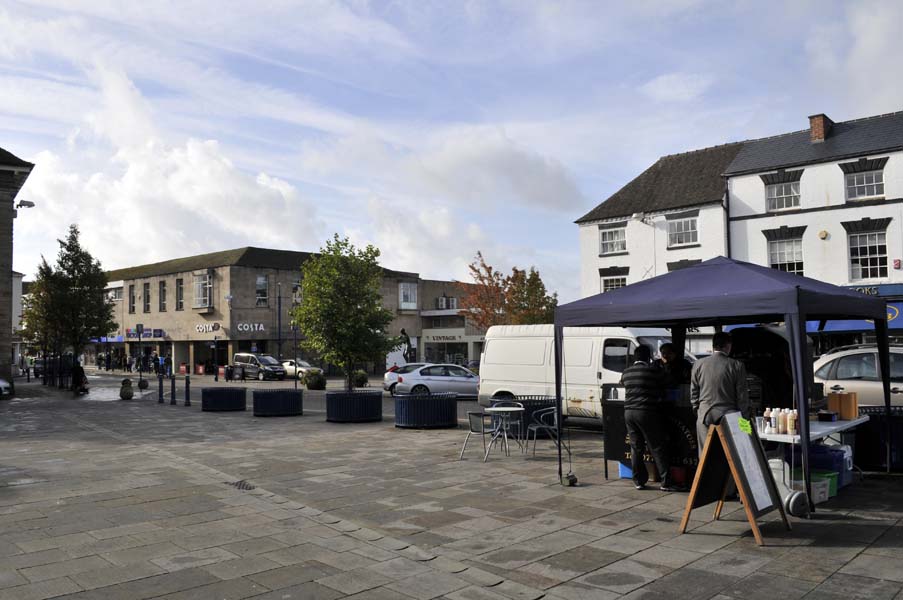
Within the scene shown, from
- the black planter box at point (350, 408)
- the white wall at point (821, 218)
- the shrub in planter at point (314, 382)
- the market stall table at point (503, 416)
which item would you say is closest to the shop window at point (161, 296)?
the shrub in planter at point (314, 382)

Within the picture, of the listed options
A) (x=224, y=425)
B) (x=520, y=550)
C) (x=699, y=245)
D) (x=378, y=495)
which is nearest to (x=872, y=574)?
(x=520, y=550)

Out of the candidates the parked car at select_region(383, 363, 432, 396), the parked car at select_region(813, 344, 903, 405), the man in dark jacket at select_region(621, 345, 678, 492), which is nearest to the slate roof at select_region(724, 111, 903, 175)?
the parked car at select_region(383, 363, 432, 396)

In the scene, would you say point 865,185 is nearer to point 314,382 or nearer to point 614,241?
point 614,241

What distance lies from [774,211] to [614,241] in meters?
7.38

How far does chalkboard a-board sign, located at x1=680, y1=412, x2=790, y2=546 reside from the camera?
6.54 m

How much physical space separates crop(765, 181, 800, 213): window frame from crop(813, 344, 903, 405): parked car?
19.5 metres

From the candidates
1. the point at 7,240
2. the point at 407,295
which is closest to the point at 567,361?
the point at 7,240

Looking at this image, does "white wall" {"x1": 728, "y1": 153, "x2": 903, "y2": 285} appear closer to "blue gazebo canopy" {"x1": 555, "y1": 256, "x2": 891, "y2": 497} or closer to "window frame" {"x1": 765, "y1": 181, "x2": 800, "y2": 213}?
"window frame" {"x1": 765, "y1": 181, "x2": 800, "y2": 213}

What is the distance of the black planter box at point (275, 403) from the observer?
19844 millimetres

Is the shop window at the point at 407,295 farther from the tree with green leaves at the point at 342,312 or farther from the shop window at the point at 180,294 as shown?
the tree with green leaves at the point at 342,312

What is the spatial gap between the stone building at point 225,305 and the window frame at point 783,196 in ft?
96.5

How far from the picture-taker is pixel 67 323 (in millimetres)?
36594

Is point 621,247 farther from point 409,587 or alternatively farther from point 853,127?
point 409,587

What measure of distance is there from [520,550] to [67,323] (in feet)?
119
